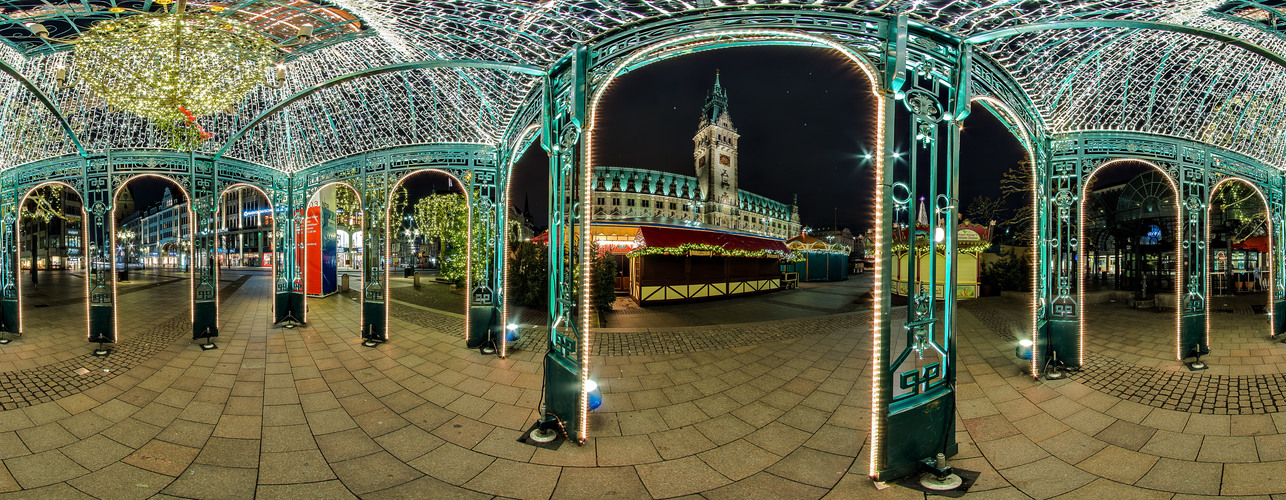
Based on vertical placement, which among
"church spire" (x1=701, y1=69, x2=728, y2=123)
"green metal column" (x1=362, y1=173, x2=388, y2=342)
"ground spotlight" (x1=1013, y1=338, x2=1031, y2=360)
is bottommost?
"ground spotlight" (x1=1013, y1=338, x2=1031, y2=360)

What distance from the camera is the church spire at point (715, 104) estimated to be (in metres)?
43.8

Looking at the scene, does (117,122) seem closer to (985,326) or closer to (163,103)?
(163,103)

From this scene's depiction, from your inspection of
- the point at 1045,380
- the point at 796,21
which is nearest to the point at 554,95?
the point at 796,21

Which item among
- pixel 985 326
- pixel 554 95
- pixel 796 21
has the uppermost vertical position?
pixel 796 21

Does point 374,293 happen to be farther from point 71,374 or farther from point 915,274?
point 915,274

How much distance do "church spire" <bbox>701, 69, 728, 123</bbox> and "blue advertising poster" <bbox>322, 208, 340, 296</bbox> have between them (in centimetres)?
3711

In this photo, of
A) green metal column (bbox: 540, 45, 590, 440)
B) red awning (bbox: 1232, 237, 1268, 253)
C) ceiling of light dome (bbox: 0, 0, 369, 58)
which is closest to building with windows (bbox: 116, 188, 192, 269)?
ceiling of light dome (bbox: 0, 0, 369, 58)

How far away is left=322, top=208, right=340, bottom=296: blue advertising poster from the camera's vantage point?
13.2 metres

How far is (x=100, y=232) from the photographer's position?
6.64 m

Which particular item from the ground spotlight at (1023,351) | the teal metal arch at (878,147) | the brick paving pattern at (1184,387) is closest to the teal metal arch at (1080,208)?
the ground spotlight at (1023,351)

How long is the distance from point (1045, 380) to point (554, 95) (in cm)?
589

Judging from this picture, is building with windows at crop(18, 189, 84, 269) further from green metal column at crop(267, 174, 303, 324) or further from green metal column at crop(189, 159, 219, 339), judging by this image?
green metal column at crop(189, 159, 219, 339)

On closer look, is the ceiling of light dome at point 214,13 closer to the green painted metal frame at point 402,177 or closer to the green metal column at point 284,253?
the green painted metal frame at point 402,177

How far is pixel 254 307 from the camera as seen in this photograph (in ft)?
34.1
